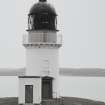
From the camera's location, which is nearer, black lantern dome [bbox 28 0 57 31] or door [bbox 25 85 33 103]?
door [bbox 25 85 33 103]

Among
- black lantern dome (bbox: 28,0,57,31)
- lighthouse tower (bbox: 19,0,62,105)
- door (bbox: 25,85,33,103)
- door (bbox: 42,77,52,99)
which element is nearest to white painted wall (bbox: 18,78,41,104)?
door (bbox: 25,85,33,103)

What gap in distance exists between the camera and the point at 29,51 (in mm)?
25047

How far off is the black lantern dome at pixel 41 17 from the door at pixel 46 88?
333 centimetres

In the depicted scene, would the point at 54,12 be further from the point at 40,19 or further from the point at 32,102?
the point at 32,102

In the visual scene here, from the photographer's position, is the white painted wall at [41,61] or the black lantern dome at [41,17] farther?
the black lantern dome at [41,17]

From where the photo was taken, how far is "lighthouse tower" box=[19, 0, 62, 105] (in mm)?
24844

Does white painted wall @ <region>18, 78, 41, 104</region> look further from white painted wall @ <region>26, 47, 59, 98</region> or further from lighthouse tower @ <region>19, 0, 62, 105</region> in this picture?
white painted wall @ <region>26, 47, 59, 98</region>

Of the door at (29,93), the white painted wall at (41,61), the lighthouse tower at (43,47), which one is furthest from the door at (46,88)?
the door at (29,93)

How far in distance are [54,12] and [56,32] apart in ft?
4.35

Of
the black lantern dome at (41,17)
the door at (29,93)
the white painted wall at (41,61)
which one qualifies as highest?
the black lantern dome at (41,17)

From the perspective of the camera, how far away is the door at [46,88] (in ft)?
81.5

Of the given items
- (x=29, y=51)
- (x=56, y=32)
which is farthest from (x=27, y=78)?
(x=56, y=32)

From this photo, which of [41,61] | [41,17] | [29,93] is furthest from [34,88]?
[41,17]

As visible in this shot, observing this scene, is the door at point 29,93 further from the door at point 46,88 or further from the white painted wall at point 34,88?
the door at point 46,88
